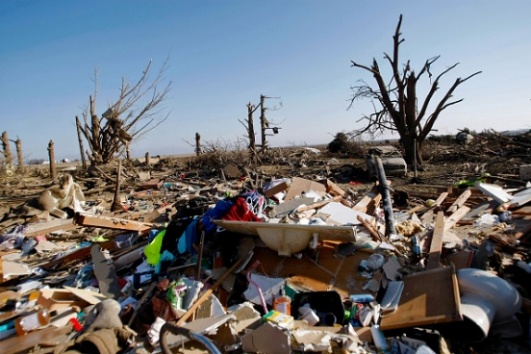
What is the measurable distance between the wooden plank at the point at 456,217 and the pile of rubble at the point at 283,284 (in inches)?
1.6

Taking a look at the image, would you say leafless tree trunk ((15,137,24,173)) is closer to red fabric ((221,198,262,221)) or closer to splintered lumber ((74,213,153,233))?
splintered lumber ((74,213,153,233))

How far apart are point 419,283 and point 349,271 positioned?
76 centimetres

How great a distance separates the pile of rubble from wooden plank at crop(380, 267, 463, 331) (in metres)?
0.01

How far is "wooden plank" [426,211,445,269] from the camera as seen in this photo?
13.4ft

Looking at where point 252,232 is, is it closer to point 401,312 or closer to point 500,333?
point 401,312

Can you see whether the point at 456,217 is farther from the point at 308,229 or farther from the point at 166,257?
the point at 166,257

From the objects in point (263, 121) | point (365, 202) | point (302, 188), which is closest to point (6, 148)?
point (263, 121)

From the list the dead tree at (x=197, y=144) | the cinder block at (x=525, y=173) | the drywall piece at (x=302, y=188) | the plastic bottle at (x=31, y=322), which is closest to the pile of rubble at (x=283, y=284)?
the plastic bottle at (x=31, y=322)

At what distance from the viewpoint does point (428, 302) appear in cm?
334

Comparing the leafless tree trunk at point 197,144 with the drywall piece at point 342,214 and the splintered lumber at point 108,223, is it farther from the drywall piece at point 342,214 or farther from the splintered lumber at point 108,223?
the drywall piece at point 342,214

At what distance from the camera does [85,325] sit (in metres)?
3.39

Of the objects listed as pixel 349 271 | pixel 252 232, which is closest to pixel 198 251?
pixel 252 232

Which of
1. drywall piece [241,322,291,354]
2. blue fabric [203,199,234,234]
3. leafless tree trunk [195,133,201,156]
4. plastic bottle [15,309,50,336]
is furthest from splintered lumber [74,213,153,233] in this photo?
leafless tree trunk [195,133,201,156]

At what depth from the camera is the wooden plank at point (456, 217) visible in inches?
220
